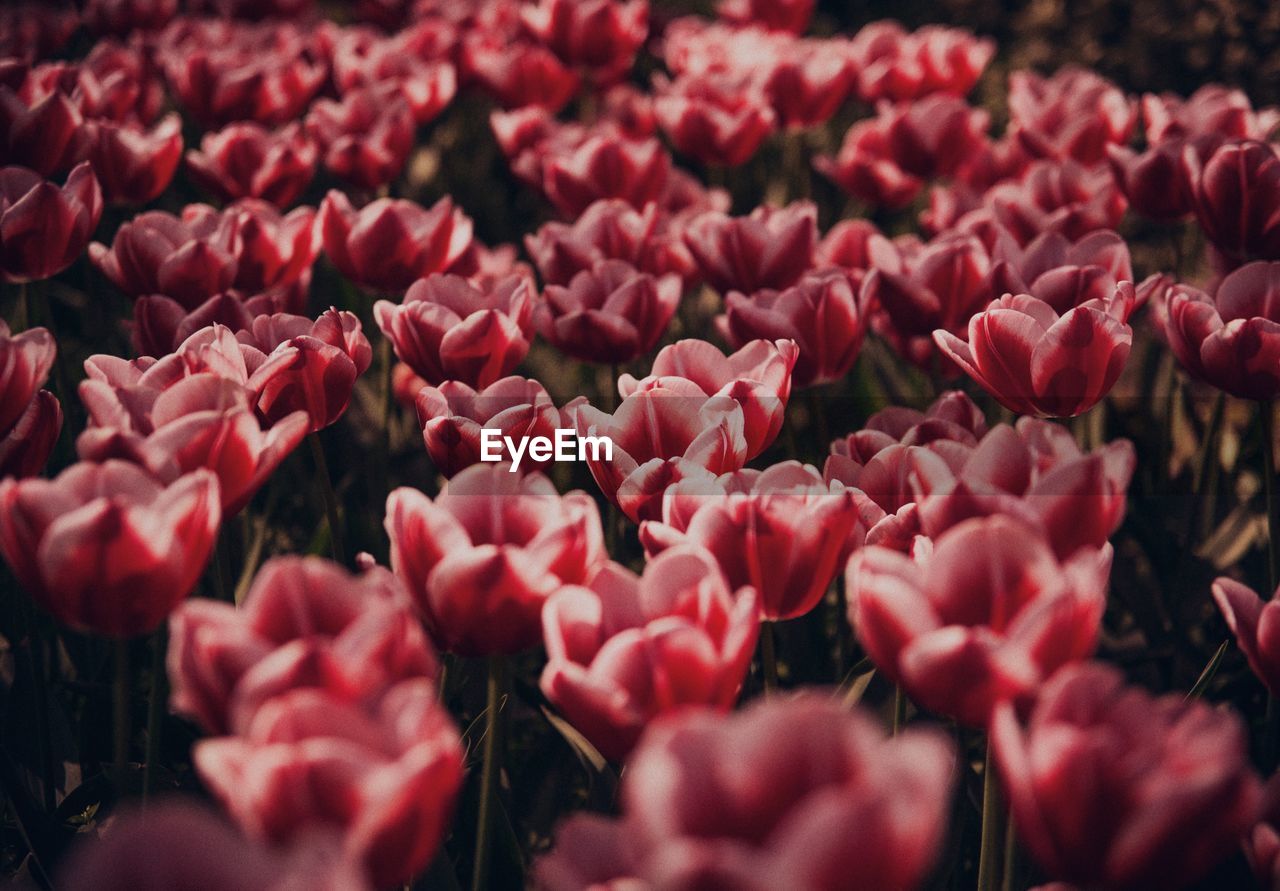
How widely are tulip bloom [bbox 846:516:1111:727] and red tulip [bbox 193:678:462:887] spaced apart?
0.99 feet

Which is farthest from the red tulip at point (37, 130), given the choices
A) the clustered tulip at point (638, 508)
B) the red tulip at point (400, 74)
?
the red tulip at point (400, 74)

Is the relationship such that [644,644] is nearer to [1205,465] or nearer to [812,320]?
[812,320]

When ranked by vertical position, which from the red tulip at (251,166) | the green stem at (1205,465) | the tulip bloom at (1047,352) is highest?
the tulip bloom at (1047,352)

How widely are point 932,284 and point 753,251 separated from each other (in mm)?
282

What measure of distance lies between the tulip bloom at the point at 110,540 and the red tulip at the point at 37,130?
46.3 inches

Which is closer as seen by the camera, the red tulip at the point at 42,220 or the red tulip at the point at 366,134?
the red tulip at the point at 42,220

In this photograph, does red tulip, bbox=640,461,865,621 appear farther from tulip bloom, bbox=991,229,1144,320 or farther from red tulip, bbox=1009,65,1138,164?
red tulip, bbox=1009,65,1138,164

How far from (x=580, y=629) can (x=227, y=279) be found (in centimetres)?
100

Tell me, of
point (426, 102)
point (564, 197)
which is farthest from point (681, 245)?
point (426, 102)

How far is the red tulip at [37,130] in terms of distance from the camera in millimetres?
1825

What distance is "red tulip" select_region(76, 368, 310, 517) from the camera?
91 cm

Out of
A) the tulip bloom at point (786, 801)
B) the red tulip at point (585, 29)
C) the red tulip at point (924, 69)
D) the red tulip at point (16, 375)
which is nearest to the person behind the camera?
the tulip bloom at point (786, 801)

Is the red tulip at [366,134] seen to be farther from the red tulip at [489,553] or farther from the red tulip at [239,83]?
the red tulip at [489,553]

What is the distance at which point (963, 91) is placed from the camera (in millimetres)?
3018
